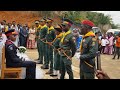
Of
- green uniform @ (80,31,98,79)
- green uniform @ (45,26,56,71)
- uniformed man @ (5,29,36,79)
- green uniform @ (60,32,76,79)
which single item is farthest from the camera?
green uniform @ (45,26,56,71)

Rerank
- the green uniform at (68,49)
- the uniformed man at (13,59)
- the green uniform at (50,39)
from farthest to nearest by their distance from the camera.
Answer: the green uniform at (50,39), the green uniform at (68,49), the uniformed man at (13,59)

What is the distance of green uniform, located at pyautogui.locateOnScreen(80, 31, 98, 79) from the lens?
5203mm

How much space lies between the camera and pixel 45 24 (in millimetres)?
9461

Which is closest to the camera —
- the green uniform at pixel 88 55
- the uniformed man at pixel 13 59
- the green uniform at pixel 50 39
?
the green uniform at pixel 88 55

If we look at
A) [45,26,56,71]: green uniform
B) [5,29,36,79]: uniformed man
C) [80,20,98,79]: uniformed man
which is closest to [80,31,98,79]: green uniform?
[80,20,98,79]: uniformed man

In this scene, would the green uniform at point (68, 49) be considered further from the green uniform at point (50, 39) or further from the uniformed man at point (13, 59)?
the green uniform at point (50, 39)

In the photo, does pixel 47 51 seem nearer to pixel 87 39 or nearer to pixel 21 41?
pixel 87 39

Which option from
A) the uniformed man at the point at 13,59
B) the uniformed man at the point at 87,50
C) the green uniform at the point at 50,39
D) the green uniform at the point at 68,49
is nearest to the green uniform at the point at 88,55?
the uniformed man at the point at 87,50

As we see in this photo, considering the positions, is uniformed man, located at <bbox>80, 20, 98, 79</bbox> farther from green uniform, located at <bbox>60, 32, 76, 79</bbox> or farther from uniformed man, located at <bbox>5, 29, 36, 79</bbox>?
uniformed man, located at <bbox>5, 29, 36, 79</bbox>

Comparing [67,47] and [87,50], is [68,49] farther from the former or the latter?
[87,50]

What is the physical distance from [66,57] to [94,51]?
146 cm

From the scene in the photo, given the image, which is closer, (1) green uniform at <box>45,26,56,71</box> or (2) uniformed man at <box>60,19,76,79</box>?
(2) uniformed man at <box>60,19,76,79</box>

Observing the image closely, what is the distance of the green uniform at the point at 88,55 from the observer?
5.20 meters
